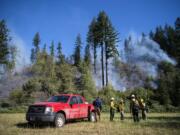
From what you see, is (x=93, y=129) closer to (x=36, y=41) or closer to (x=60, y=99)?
(x=60, y=99)

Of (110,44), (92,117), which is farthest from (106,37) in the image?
(92,117)

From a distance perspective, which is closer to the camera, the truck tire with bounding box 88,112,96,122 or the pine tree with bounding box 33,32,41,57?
the truck tire with bounding box 88,112,96,122

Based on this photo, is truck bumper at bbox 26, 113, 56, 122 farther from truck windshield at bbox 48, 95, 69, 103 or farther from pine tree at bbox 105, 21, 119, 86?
pine tree at bbox 105, 21, 119, 86

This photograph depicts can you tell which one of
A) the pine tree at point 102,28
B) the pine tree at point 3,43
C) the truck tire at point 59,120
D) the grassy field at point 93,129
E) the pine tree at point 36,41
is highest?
the pine tree at point 36,41

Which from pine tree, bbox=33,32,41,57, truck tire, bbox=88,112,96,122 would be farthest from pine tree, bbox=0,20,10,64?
pine tree, bbox=33,32,41,57

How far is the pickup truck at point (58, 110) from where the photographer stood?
15133mm

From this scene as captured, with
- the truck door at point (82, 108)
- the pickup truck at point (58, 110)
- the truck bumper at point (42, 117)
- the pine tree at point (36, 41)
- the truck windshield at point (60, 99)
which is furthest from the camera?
the pine tree at point (36, 41)

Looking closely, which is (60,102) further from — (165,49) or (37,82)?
(165,49)

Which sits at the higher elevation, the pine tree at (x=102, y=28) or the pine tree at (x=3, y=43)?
the pine tree at (x=102, y=28)

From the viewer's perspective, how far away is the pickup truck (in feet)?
49.6

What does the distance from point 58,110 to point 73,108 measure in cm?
151

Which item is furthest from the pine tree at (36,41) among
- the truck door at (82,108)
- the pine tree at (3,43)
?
the truck door at (82,108)

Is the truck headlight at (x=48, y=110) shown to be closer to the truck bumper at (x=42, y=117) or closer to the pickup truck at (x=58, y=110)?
the pickup truck at (x=58, y=110)

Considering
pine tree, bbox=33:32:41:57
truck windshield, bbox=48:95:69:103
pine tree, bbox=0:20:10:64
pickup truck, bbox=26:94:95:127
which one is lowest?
pickup truck, bbox=26:94:95:127
